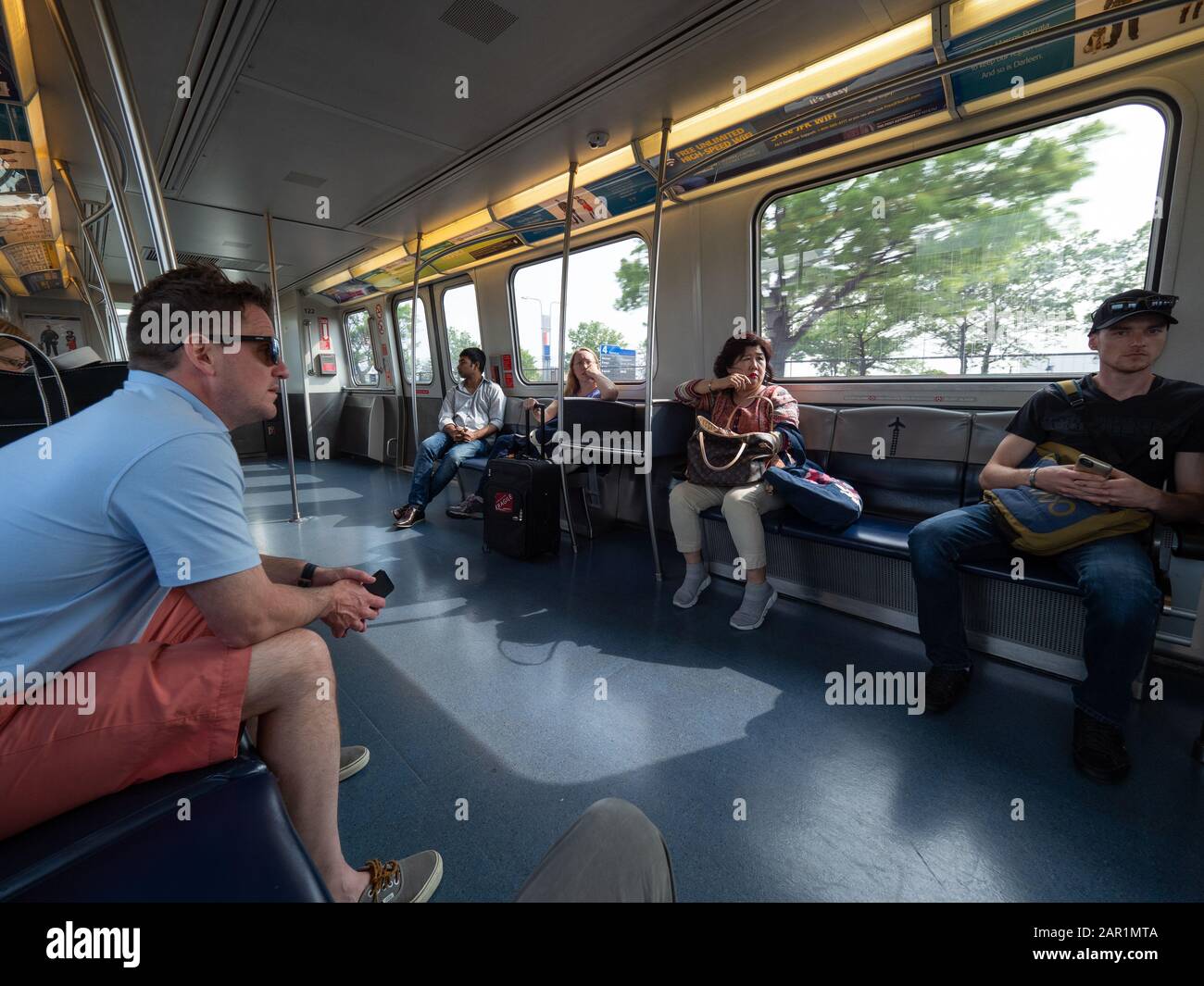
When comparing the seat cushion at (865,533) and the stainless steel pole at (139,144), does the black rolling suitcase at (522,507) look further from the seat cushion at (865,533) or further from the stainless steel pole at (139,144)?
the stainless steel pole at (139,144)

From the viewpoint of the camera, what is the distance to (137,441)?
1078mm

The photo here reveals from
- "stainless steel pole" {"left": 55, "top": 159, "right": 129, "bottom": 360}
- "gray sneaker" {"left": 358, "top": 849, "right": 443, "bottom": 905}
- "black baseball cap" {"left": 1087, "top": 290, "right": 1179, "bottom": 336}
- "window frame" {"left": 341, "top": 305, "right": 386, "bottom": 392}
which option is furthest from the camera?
"window frame" {"left": 341, "top": 305, "right": 386, "bottom": 392}

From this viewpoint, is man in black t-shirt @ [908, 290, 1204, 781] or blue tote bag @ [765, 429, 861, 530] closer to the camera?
man in black t-shirt @ [908, 290, 1204, 781]

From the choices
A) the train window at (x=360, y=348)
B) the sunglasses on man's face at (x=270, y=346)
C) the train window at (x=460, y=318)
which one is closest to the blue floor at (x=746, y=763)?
the sunglasses on man's face at (x=270, y=346)

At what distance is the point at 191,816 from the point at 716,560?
343cm

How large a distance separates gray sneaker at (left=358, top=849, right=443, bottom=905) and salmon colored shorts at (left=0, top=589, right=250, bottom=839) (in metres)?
0.63

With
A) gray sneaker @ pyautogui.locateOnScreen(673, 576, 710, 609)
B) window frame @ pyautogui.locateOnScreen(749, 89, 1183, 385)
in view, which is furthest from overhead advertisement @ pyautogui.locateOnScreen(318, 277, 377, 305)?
gray sneaker @ pyautogui.locateOnScreen(673, 576, 710, 609)

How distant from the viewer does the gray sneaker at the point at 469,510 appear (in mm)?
5672

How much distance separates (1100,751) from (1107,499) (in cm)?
97

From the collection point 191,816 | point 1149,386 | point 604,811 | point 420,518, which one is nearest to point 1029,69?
point 1149,386

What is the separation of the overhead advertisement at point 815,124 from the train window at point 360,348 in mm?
7747

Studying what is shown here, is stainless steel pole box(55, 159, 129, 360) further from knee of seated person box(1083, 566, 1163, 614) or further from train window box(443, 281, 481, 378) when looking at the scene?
knee of seated person box(1083, 566, 1163, 614)

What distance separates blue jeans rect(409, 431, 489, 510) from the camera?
5.69m
